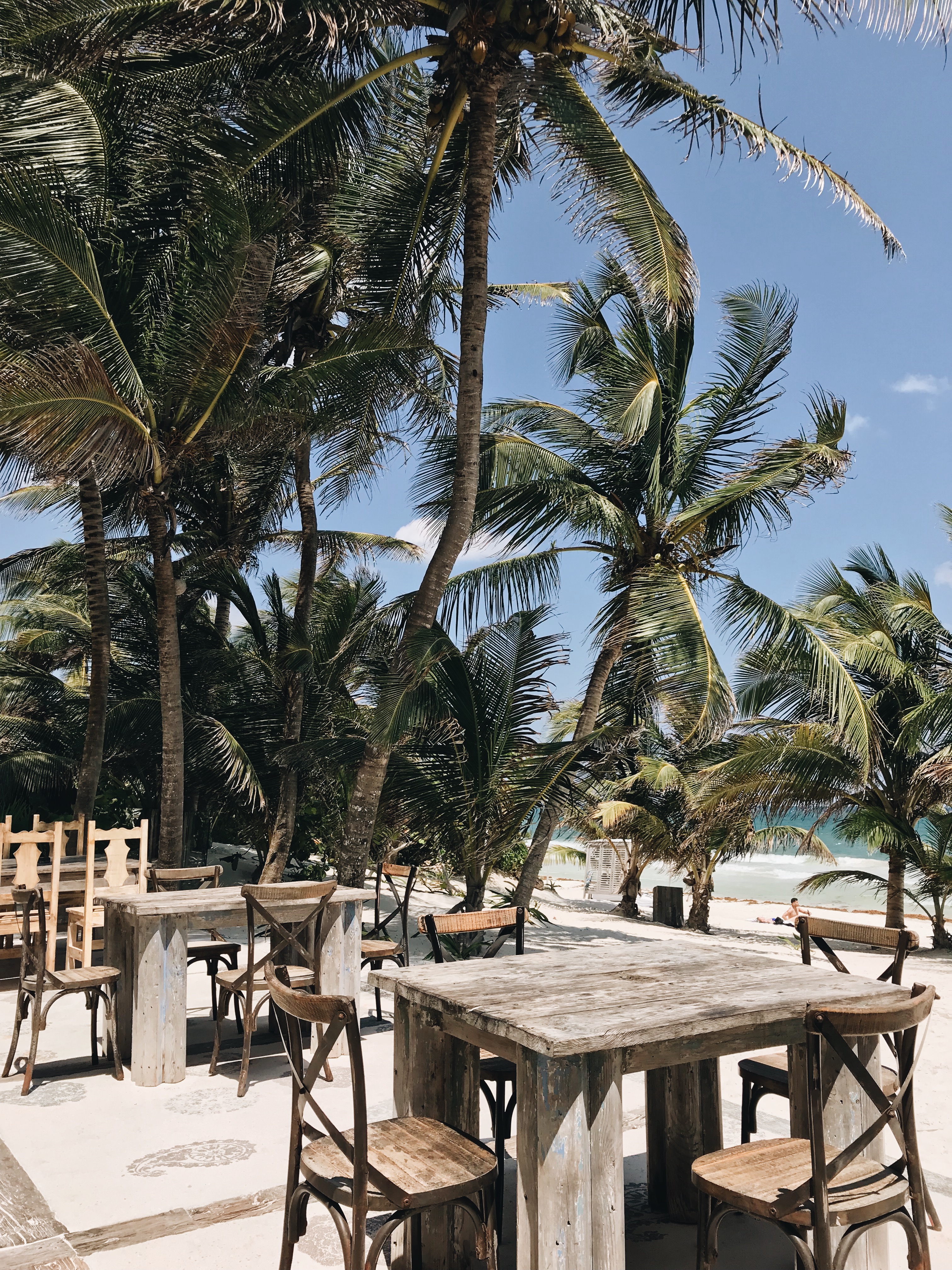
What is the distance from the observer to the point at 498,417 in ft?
34.3

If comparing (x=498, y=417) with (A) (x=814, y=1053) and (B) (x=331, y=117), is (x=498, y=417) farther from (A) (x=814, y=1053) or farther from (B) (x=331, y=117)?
(A) (x=814, y=1053)

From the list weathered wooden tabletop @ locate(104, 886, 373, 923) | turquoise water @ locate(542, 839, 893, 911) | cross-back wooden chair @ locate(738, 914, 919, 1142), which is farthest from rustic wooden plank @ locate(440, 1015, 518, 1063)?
turquoise water @ locate(542, 839, 893, 911)

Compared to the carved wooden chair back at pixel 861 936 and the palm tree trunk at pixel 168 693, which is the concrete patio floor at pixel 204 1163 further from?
the palm tree trunk at pixel 168 693

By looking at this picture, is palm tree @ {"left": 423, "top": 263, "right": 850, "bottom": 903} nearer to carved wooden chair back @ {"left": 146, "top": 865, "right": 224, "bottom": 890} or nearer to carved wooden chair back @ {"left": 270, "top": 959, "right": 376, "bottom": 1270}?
carved wooden chair back @ {"left": 146, "top": 865, "right": 224, "bottom": 890}

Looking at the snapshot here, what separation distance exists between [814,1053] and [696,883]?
491 inches

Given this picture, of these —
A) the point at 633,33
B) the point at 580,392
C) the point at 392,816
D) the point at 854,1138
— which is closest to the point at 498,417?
the point at 580,392

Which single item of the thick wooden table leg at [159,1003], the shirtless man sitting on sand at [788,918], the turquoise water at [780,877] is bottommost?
the turquoise water at [780,877]

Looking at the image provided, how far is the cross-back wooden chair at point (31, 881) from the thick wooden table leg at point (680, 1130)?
13.3 ft

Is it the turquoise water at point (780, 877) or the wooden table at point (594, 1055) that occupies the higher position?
the wooden table at point (594, 1055)

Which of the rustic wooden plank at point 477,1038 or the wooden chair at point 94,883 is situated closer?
the rustic wooden plank at point 477,1038

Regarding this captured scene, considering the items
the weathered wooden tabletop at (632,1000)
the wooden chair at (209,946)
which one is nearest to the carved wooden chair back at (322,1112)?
the weathered wooden tabletop at (632,1000)

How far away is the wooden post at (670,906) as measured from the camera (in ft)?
45.1

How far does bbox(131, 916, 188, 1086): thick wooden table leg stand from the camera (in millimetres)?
4777

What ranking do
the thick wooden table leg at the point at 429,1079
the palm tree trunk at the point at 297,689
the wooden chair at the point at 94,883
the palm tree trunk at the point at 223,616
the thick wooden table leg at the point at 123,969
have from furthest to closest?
the palm tree trunk at the point at 223,616 < the palm tree trunk at the point at 297,689 < the wooden chair at the point at 94,883 < the thick wooden table leg at the point at 123,969 < the thick wooden table leg at the point at 429,1079
